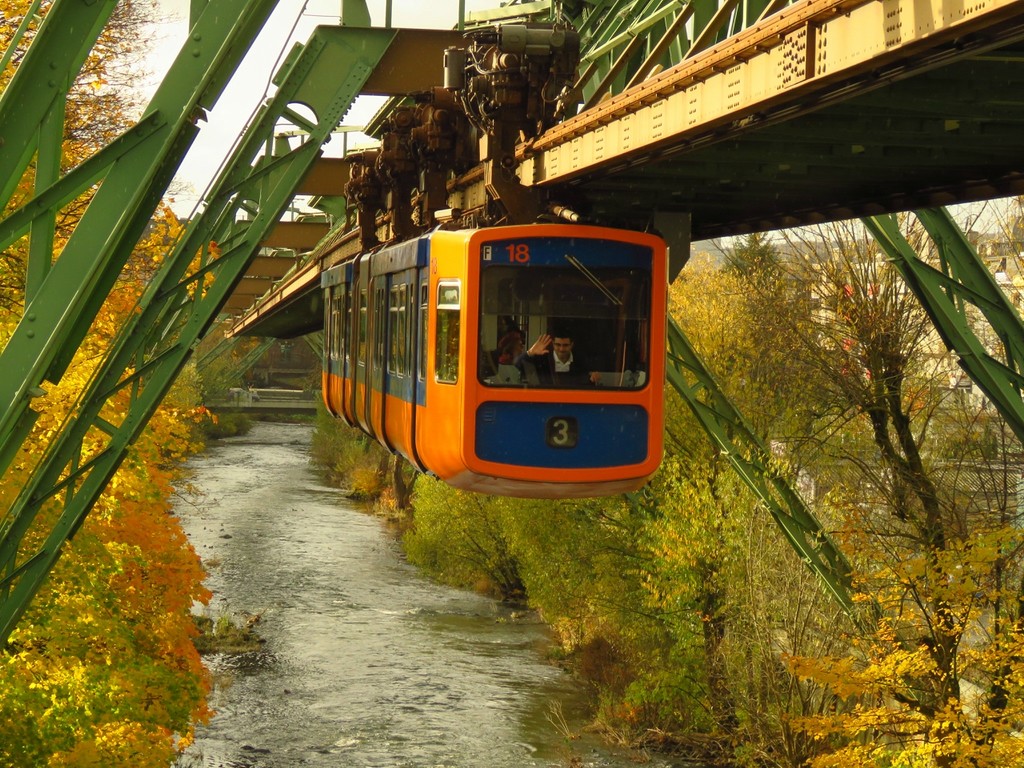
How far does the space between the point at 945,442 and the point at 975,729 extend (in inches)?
350

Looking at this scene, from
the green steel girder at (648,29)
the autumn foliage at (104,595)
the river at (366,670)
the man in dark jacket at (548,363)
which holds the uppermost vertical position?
the green steel girder at (648,29)

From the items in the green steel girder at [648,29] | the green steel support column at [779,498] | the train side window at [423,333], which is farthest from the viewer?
the green steel support column at [779,498]

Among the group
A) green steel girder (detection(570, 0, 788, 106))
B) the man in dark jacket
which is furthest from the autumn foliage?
green steel girder (detection(570, 0, 788, 106))

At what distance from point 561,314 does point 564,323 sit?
0.22 feet

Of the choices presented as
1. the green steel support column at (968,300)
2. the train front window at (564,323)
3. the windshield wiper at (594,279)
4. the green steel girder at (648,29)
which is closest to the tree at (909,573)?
the green steel support column at (968,300)

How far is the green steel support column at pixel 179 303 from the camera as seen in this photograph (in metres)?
7.52

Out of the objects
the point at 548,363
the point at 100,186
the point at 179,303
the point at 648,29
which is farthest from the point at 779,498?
the point at 100,186

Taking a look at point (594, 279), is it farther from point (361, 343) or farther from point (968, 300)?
point (361, 343)

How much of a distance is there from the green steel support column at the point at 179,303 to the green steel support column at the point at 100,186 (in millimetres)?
2115

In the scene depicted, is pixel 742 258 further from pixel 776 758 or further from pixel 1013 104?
pixel 1013 104

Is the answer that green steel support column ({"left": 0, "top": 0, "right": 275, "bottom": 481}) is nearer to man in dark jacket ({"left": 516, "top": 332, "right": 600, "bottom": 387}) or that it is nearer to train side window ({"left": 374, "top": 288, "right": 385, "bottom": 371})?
man in dark jacket ({"left": 516, "top": 332, "right": 600, "bottom": 387})

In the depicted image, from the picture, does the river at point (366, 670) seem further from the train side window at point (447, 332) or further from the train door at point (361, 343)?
the train side window at point (447, 332)

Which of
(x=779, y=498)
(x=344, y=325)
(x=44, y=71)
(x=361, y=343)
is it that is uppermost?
(x=44, y=71)

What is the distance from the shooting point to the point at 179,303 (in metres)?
10.5
